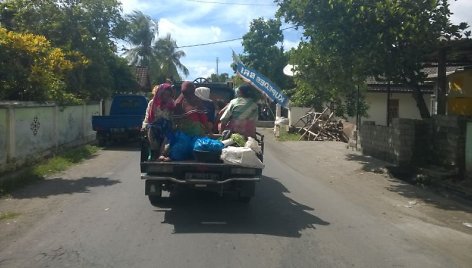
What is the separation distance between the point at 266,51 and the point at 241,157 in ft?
126

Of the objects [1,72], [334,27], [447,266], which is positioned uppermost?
[334,27]

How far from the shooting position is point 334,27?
41.5 ft

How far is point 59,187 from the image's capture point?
10766mm

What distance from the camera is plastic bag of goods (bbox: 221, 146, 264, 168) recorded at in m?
7.52

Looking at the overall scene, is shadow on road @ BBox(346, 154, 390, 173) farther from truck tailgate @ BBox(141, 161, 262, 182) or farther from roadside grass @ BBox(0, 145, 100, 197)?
roadside grass @ BBox(0, 145, 100, 197)

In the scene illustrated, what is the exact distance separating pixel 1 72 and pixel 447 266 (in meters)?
11.2

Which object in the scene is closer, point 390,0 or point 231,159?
point 231,159

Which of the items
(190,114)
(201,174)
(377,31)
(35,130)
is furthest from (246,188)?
(35,130)

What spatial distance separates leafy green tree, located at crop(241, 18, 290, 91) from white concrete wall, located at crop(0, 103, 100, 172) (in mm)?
25487

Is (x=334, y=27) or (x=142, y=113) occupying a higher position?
(x=334, y=27)

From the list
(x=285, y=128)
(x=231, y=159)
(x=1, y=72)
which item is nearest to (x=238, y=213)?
(x=231, y=159)

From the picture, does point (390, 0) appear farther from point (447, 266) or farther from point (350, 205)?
point (447, 266)

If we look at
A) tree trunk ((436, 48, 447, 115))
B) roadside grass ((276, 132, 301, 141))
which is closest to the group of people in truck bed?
tree trunk ((436, 48, 447, 115))

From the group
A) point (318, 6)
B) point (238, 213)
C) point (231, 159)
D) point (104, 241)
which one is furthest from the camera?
point (318, 6)
